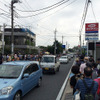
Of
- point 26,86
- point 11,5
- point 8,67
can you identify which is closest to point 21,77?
point 26,86

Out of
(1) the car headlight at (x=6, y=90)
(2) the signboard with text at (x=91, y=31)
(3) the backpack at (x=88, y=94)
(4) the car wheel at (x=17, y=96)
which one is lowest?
(4) the car wheel at (x=17, y=96)

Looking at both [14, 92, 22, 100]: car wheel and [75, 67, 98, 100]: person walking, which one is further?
[14, 92, 22, 100]: car wheel

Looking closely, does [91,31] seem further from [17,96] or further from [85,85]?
[85,85]

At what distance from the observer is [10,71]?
19.8 feet

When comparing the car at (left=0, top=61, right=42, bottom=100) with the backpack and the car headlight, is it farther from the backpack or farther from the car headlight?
the backpack

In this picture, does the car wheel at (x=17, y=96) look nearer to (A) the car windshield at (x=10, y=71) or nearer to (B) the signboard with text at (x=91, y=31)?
(A) the car windshield at (x=10, y=71)

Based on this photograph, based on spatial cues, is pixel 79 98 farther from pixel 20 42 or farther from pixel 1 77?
pixel 20 42

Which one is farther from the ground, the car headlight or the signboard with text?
the signboard with text

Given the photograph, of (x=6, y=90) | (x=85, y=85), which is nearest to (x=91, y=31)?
(x=6, y=90)

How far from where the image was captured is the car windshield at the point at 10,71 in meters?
5.70

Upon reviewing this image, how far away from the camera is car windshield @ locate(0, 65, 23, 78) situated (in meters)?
5.70

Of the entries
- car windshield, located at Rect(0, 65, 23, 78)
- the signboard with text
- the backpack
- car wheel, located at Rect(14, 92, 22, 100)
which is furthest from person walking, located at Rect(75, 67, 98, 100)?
the signboard with text

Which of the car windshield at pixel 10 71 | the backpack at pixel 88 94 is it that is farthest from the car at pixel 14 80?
the backpack at pixel 88 94

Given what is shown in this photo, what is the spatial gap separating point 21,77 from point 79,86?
2848 mm
